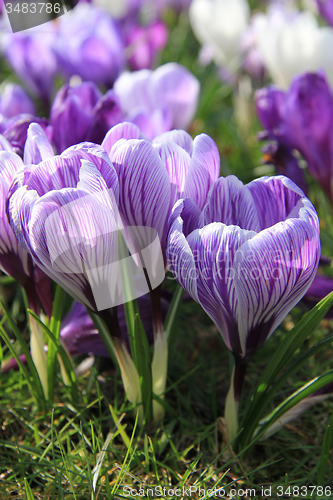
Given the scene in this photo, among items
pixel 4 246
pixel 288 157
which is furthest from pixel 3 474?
pixel 288 157

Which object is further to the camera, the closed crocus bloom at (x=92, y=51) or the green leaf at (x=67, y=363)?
the closed crocus bloom at (x=92, y=51)

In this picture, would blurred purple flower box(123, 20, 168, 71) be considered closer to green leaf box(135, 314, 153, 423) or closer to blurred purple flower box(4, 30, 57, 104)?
blurred purple flower box(4, 30, 57, 104)

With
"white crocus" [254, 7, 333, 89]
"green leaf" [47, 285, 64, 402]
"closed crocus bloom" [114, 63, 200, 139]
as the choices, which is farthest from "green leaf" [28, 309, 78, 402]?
"white crocus" [254, 7, 333, 89]

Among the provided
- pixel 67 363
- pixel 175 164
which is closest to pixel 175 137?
pixel 175 164

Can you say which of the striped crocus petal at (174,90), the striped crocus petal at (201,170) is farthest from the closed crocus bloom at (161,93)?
the striped crocus petal at (201,170)

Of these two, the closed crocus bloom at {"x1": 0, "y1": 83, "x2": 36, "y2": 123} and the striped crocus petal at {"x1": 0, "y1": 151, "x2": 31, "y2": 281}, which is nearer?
the striped crocus petal at {"x1": 0, "y1": 151, "x2": 31, "y2": 281}

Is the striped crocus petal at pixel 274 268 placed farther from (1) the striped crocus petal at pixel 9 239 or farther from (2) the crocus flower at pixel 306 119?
(2) the crocus flower at pixel 306 119

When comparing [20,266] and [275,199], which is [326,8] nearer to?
[275,199]
